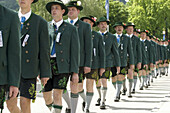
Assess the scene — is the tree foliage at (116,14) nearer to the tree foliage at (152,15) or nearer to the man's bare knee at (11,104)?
the tree foliage at (152,15)

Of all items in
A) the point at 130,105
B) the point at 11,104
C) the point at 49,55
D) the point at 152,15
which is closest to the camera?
the point at 11,104

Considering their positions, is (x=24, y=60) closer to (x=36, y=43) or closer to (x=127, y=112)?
(x=36, y=43)

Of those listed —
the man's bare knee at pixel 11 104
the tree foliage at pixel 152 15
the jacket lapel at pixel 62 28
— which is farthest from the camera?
the tree foliage at pixel 152 15

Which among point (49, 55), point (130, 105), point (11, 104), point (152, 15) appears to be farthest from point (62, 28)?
point (152, 15)

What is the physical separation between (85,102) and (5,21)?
A: 16.9 feet

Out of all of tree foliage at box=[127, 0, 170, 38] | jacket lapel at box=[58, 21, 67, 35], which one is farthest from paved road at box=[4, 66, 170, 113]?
tree foliage at box=[127, 0, 170, 38]

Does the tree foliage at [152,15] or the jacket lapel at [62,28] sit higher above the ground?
the tree foliage at [152,15]

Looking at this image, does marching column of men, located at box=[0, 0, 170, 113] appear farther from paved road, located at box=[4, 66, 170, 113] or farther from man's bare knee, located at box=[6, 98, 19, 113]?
paved road, located at box=[4, 66, 170, 113]

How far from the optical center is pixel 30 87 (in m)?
5.30

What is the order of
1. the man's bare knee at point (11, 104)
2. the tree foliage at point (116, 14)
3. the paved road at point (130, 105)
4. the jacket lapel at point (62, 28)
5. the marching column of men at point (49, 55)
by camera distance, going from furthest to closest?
1. the tree foliage at point (116, 14)
2. the paved road at point (130, 105)
3. the jacket lapel at point (62, 28)
4. the man's bare knee at point (11, 104)
5. the marching column of men at point (49, 55)

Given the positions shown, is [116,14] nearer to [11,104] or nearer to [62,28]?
[62,28]

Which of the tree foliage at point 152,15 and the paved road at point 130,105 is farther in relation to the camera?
the tree foliage at point 152,15

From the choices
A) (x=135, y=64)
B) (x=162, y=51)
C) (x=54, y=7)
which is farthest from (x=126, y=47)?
(x=162, y=51)

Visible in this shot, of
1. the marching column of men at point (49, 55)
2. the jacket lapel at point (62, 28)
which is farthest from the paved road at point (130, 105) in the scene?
the jacket lapel at point (62, 28)
